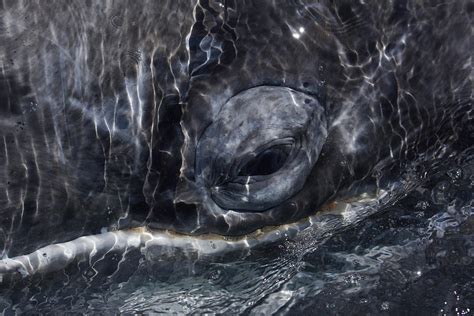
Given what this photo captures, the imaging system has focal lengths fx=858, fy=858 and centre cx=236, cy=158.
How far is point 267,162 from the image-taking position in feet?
17.0

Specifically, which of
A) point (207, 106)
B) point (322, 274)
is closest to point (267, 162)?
point (207, 106)

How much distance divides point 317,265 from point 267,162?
1013 mm

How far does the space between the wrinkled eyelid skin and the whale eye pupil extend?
26 mm

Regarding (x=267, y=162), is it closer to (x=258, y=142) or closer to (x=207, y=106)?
(x=258, y=142)

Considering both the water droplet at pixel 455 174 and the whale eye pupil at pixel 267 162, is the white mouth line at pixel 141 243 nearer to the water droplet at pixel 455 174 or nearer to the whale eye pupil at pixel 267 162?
the whale eye pupil at pixel 267 162

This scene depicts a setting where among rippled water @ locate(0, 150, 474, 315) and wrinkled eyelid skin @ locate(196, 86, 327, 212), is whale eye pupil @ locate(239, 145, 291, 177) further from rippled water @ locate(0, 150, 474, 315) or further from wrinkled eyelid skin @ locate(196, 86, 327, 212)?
rippled water @ locate(0, 150, 474, 315)

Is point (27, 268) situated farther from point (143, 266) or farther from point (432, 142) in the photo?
Result: point (432, 142)

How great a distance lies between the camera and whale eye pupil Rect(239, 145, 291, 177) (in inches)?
203

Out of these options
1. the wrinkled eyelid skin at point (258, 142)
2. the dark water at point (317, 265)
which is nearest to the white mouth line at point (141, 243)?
the dark water at point (317, 265)

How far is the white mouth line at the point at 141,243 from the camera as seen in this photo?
5176mm

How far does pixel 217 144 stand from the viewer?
5137 mm

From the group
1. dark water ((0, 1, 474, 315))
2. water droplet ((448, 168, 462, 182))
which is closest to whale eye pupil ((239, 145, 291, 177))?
dark water ((0, 1, 474, 315))

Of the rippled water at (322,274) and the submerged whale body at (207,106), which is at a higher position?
the submerged whale body at (207,106)

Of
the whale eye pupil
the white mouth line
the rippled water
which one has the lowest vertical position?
the rippled water
